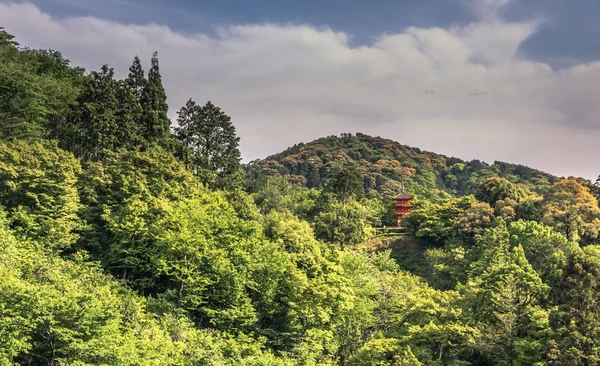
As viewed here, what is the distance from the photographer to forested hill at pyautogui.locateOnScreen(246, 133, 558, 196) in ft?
314

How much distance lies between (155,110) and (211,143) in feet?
16.6

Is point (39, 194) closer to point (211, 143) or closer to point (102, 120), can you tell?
point (102, 120)

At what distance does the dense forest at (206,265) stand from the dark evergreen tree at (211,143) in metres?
0.17

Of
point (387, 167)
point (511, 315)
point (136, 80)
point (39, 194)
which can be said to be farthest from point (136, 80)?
point (387, 167)

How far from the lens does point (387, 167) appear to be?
9850 centimetres

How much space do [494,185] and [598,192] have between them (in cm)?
902

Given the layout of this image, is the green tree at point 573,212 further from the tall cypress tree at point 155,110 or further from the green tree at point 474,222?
the tall cypress tree at point 155,110

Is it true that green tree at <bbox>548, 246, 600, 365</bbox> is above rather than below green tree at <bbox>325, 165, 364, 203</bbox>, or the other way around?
below

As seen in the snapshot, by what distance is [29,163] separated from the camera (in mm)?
24625

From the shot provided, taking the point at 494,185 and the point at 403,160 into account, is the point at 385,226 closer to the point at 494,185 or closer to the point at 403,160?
the point at 494,185

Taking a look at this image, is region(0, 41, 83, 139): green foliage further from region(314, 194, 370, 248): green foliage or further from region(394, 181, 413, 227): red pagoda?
region(394, 181, 413, 227): red pagoda

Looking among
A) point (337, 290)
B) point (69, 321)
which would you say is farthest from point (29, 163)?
point (337, 290)

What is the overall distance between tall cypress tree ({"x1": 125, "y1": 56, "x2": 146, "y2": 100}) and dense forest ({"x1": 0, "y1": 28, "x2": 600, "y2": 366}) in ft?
0.39

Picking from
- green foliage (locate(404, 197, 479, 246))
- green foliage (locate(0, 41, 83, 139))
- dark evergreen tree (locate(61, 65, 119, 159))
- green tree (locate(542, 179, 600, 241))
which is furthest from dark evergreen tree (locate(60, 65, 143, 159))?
green tree (locate(542, 179, 600, 241))
